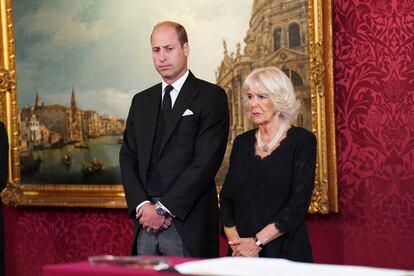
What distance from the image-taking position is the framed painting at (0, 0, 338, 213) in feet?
17.9

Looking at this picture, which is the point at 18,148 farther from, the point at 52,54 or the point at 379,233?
the point at 379,233

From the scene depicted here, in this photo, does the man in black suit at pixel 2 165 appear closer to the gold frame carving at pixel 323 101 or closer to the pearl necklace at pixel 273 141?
the gold frame carving at pixel 323 101

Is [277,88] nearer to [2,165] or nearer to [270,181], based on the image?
[270,181]

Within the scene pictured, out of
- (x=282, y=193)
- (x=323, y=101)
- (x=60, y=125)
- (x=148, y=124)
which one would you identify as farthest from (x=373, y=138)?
(x=60, y=125)

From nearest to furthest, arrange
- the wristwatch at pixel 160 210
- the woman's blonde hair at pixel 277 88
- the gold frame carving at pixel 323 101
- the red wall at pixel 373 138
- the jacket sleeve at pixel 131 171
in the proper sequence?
1. the woman's blonde hair at pixel 277 88
2. the wristwatch at pixel 160 210
3. the jacket sleeve at pixel 131 171
4. the red wall at pixel 373 138
5. the gold frame carving at pixel 323 101

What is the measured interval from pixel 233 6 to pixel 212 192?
5.83 feet

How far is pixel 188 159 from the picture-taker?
4.54 meters

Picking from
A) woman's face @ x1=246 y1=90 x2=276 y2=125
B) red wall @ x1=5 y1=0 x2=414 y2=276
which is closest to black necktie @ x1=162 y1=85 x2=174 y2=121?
woman's face @ x1=246 y1=90 x2=276 y2=125

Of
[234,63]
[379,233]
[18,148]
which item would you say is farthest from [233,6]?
[18,148]

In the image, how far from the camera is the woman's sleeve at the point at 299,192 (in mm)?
3977

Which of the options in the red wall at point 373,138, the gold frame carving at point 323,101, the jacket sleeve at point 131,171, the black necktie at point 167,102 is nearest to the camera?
the jacket sleeve at point 131,171

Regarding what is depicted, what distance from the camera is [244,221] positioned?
410 centimetres

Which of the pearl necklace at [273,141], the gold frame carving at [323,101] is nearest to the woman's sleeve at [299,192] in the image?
the pearl necklace at [273,141]

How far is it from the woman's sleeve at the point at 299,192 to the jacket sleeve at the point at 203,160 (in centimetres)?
62
